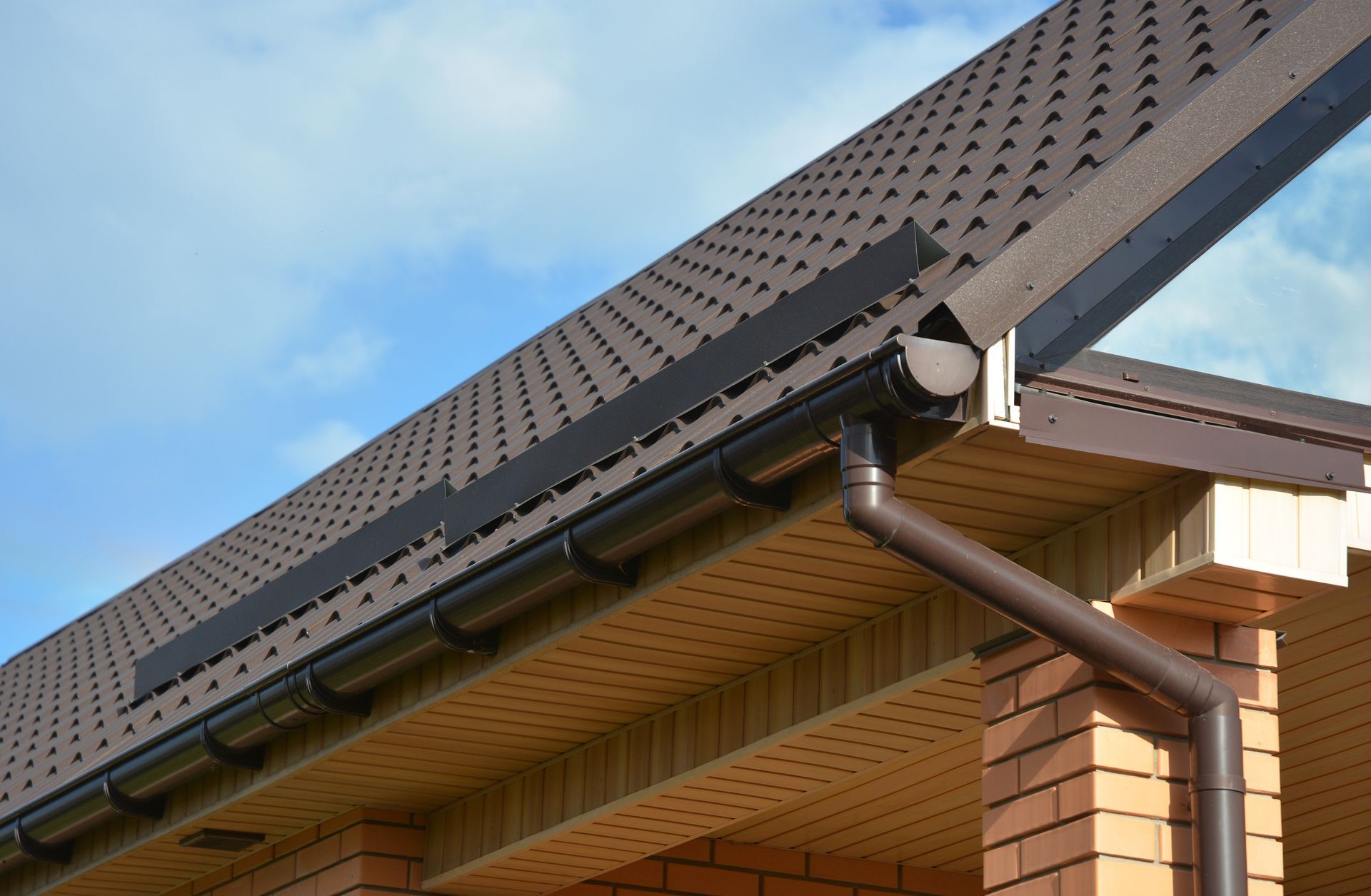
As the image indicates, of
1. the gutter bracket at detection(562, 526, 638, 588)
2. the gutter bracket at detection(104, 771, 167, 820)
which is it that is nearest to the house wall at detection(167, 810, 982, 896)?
the gutter bracket at detection(104, 771, 167, 820)

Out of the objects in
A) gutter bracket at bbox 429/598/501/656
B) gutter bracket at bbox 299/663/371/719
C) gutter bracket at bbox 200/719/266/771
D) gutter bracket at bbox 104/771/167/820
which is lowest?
gutter bracket at bbox 104/771/167/820

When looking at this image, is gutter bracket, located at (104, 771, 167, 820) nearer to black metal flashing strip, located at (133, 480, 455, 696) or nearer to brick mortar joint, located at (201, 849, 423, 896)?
brick mortar joint, located at (201, 849, 423, 896)

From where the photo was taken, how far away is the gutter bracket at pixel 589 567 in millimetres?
4730

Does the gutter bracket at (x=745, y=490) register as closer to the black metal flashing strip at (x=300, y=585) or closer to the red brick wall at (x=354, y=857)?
the black metal flashing strip at (x=300, y=585)

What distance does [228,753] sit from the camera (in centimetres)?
637

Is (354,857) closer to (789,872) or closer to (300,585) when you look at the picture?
(300,585)

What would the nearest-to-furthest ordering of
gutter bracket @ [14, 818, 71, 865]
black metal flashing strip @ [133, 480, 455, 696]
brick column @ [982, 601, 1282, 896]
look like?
brick column @ [982, 601, 1282, 896]
black metal flashing strip @ [133, 480, 455, 696]
gutter bracket @ [14, 818, 71, 865]

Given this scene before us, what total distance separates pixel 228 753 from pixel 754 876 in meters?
2.30

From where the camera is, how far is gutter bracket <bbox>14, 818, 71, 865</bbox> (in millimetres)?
7371

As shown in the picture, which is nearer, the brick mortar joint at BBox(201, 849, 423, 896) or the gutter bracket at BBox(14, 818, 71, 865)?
the brick mortar joint at BBox(201, 849, 423, 896)

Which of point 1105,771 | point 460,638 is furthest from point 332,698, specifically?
point 1105,771

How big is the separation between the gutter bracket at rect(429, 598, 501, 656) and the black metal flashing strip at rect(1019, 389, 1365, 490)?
2058 millimetres

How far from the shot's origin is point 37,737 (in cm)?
989

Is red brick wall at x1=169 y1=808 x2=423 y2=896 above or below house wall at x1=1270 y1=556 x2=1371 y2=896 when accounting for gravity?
below
